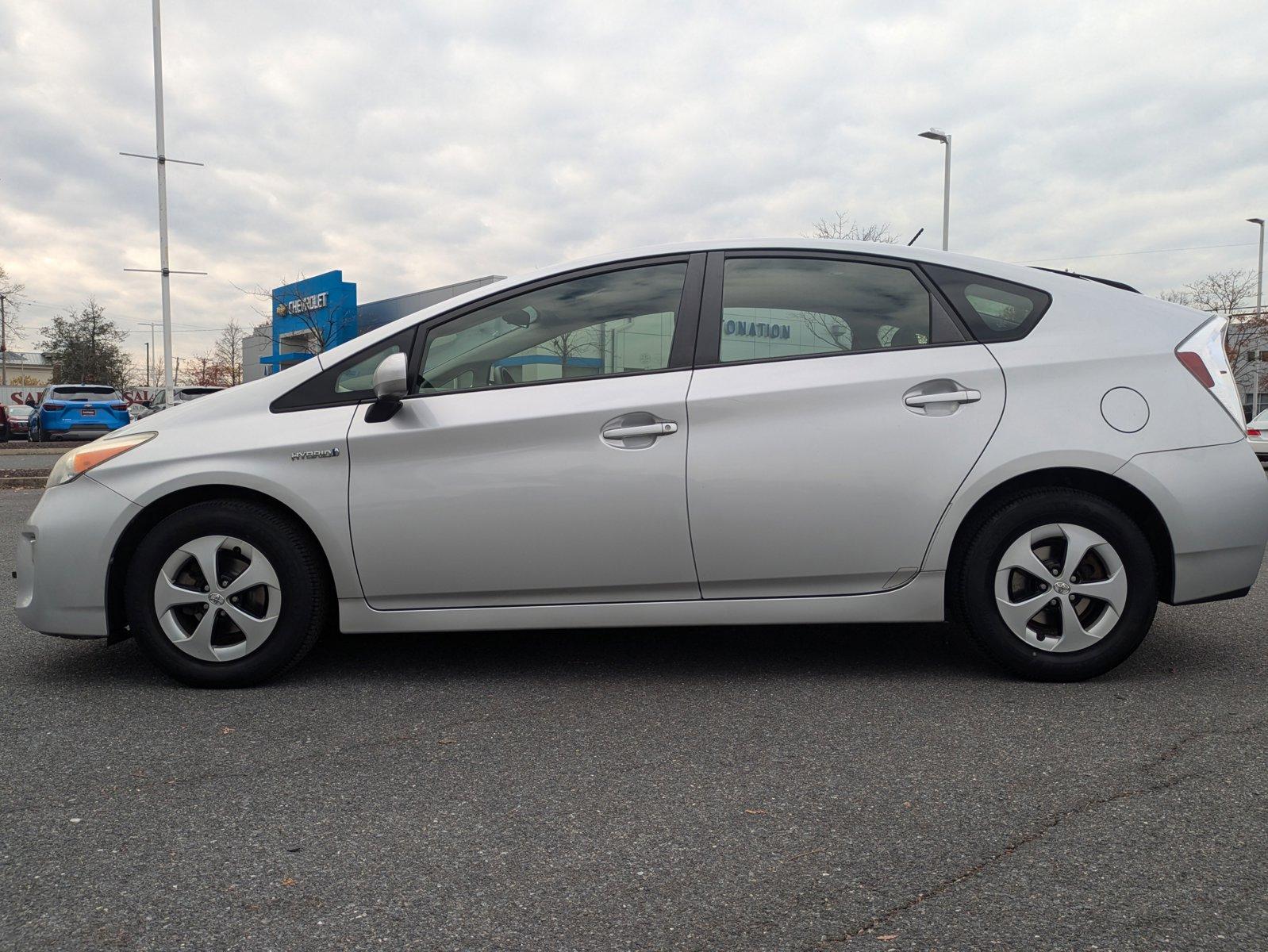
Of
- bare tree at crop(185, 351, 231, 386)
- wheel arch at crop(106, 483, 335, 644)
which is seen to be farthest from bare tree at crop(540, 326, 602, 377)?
bare tree at crop(185, 351, 231, 386)

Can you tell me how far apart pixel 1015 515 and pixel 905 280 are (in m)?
0.97

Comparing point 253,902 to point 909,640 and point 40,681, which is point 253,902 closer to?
point 40,681

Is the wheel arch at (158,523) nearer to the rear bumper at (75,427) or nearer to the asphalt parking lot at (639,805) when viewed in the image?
the asphalt parking lot at (639,805)

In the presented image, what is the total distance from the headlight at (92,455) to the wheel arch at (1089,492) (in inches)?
117

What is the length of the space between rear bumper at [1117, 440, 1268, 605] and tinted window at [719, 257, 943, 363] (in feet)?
3.09

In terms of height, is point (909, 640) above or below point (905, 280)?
below

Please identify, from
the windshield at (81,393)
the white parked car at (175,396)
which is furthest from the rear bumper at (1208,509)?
the windshield at (81,393)

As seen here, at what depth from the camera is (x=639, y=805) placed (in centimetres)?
262

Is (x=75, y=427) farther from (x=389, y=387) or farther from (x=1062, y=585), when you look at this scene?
(x=1062, y=585)

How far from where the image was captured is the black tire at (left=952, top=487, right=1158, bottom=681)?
3600 mm

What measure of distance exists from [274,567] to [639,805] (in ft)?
5.67

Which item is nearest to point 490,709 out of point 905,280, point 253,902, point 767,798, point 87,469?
point 767,798

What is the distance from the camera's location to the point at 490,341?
12.6ft

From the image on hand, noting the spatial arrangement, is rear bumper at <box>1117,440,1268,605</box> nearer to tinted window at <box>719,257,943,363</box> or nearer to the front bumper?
tinted window at <box>719,257,943,363</box>
